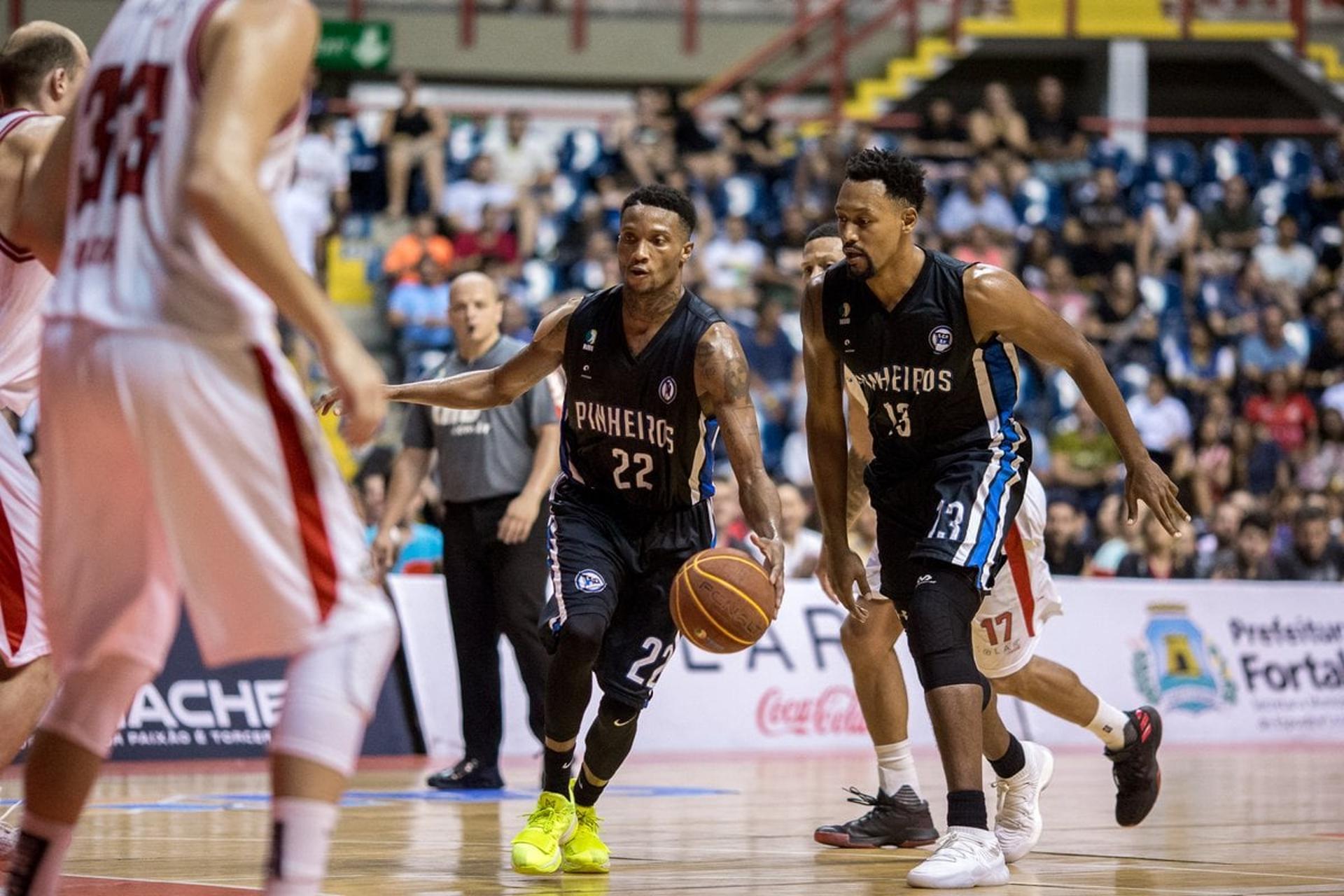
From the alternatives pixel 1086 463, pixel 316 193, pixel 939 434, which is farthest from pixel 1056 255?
pixel 939 434

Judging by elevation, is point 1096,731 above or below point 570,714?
below

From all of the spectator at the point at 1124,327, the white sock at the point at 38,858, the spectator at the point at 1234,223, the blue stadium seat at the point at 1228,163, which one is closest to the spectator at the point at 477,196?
the spectator at the point at 1124,327

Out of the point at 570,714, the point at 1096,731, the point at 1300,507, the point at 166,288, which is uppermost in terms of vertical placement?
the point at 166,288

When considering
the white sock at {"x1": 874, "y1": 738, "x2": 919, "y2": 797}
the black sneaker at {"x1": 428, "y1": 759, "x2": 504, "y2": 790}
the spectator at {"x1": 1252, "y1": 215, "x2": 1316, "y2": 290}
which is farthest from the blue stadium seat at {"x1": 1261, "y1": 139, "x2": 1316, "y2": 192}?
the white sock at {"x1": 874, "y1": 738, "x2": 919, "y2": 797}

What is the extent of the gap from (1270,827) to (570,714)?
3.19m

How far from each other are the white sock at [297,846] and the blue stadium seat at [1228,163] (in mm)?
21993

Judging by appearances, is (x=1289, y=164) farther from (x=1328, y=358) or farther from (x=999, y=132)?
(x=1328, y=358)

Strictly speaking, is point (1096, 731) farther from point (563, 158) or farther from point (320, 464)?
point (563, 158)

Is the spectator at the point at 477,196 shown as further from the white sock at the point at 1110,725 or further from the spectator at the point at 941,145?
the white sock at the point at 1110,725

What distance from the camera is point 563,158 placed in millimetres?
21234

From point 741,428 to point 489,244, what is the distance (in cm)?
1247

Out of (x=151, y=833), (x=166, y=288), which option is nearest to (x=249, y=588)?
(x=166, y=288)

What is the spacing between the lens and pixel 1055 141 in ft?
75.2

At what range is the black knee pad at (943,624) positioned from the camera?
601cm
